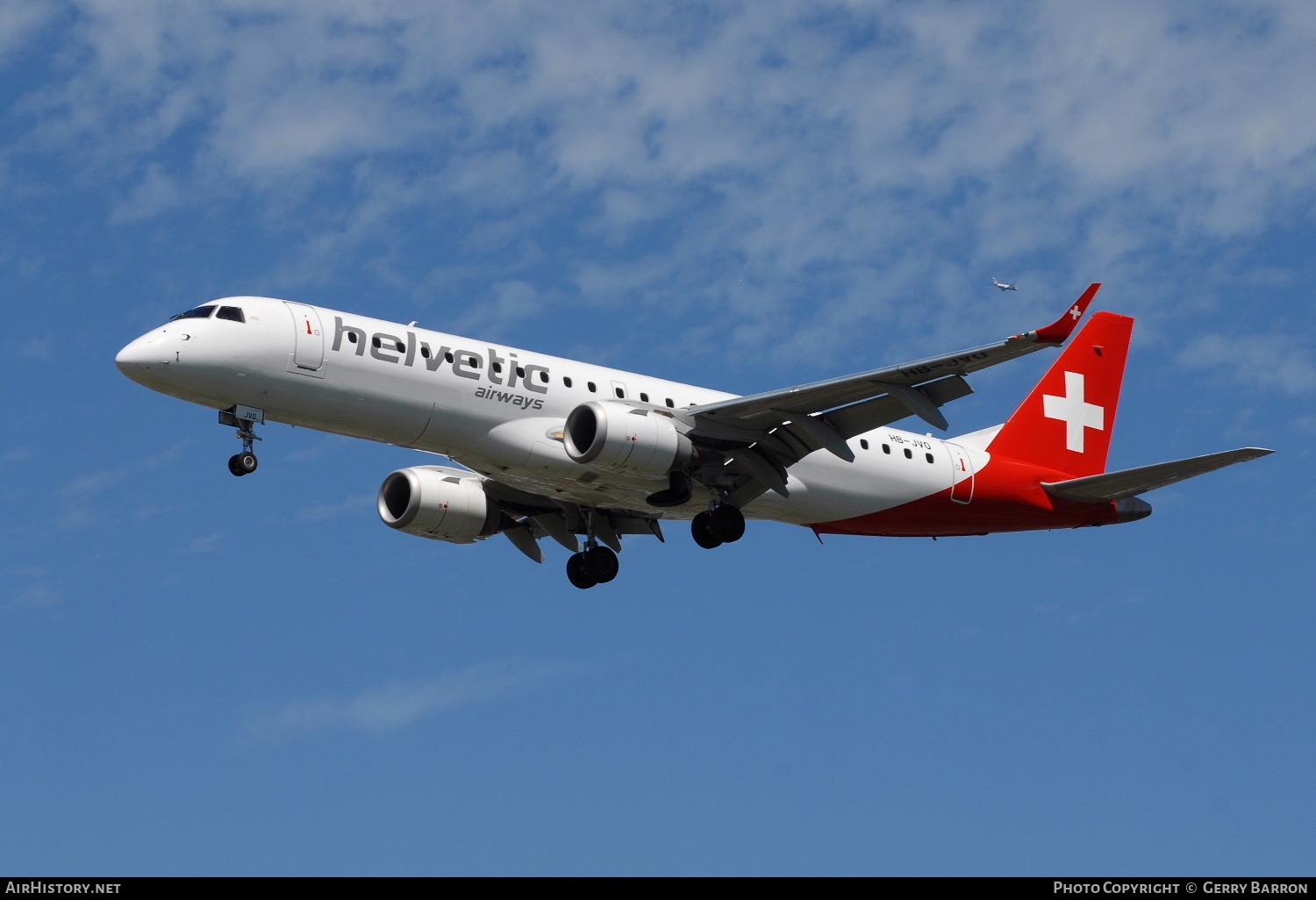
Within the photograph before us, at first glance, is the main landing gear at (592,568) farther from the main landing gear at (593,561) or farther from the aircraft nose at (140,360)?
the aircraft nose at (140,360)

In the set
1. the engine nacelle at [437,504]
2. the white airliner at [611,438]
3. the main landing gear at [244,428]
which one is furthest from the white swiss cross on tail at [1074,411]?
the main landing gear at [244,428]

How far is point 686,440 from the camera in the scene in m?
33.6

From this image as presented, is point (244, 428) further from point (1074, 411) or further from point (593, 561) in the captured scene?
point (1074, 411)

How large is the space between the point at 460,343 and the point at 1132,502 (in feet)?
55.8

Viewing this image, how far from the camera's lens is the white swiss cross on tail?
40906 millimetres

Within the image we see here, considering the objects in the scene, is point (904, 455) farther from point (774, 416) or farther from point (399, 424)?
point (399, 424)

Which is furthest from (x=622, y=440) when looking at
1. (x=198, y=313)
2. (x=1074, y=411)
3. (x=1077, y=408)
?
(x=1077, y=408)

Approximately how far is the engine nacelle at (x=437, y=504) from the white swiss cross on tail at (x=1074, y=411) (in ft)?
47.4

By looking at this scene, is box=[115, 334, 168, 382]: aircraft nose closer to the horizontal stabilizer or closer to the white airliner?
the white airliner

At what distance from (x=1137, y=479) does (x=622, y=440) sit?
12.6 m

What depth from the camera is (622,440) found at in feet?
107

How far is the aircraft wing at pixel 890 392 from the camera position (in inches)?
1139

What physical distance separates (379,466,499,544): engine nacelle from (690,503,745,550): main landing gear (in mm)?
5927
